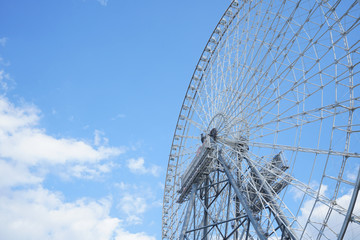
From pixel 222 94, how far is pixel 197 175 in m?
5.51

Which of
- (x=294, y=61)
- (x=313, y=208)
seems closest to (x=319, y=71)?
(x=294, y=61)

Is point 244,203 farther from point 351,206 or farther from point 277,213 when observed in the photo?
point 351,206

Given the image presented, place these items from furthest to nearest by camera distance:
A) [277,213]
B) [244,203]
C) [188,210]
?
[188,210] < [244,203] < [277,213]

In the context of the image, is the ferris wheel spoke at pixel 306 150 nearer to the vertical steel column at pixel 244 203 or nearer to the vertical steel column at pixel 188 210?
the vertical steel column at pixel 244 203

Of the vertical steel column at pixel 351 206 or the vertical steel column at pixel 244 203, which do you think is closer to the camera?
the vertical steel column at pixel 351 206

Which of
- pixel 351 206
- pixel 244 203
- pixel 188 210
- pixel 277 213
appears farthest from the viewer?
pixel 188 210

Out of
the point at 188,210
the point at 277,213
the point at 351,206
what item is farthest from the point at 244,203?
the point at 351,206

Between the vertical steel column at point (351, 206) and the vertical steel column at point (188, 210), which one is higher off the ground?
the vertical steel column at point (188, 210)

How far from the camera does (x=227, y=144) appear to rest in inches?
756

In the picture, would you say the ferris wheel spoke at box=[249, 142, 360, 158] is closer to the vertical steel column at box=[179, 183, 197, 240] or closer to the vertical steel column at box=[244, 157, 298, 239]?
the vertical steel column at box=[244, 157, 298, 239]

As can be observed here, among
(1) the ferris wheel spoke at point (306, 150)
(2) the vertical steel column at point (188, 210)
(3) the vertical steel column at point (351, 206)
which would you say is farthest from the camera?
(2) the vertical steel column at point (188, 210)

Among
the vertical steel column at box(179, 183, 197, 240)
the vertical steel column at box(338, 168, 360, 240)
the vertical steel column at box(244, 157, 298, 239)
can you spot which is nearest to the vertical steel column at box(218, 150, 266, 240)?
the vertical steel column at box(244, 157, 298, 239)

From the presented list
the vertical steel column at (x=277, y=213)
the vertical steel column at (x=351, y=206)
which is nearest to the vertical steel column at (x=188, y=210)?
the vertical steel column at (x=277, y=213)

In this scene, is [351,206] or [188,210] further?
[188,210]
